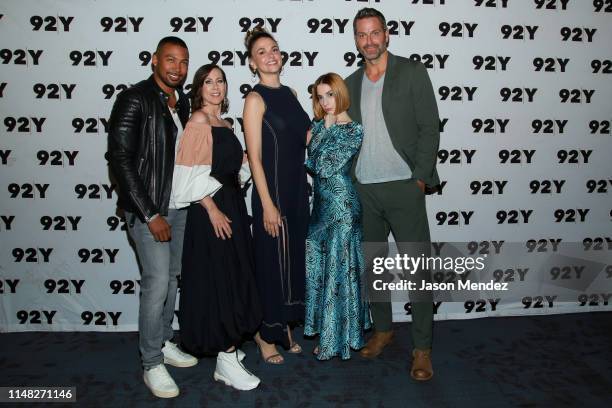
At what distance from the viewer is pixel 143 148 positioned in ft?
8.46

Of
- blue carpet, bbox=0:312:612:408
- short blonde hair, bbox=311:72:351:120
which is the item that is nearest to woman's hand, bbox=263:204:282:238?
short blonde hair, bbox=311:72:351:120

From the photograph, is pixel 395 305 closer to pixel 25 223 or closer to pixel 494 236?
pixel 494 236

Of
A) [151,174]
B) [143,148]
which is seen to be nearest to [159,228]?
[151,174]

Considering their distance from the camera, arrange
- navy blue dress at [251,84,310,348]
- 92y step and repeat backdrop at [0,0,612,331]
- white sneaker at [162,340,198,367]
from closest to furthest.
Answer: navy blue dress at [251,84,310,348]
white sneaker at [162,340,198,367]
92y step and repeat backdrop at [0,0,612,331]

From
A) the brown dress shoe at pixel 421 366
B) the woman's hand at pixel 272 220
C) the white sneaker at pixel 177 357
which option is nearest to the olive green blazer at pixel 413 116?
the woman's hand at pixel 272 220

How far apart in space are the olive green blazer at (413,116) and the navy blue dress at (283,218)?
0.57 m

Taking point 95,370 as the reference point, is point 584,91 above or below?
above

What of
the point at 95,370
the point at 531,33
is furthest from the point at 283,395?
the point at 531,33

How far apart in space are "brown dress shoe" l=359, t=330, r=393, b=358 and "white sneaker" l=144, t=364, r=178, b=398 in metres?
1.24

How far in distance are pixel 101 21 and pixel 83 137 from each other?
874 millimetres

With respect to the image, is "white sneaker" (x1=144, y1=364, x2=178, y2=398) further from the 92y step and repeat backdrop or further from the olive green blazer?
the olive green blazer

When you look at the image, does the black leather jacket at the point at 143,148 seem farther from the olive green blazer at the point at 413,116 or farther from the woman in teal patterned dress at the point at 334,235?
the olive green blazer at the point at 413,116

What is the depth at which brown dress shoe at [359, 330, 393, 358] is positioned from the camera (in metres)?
3.12

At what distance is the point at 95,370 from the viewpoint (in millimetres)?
3002
